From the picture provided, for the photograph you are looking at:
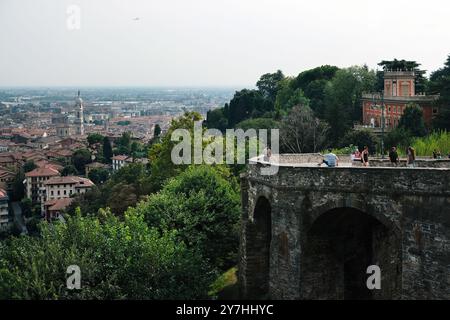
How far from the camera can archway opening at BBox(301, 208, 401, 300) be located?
72.2 feet

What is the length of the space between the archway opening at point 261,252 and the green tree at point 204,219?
355cm

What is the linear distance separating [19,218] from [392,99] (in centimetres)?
8167

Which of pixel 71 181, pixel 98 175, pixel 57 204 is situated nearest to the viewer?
pixel 57 204

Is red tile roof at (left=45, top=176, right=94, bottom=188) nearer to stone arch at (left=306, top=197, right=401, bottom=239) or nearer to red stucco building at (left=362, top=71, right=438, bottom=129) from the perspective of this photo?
red stucco building at (left=362, top=71, right=438, bottom=129)

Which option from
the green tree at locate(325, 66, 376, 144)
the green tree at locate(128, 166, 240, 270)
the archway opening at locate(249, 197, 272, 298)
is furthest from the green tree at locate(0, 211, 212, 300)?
the green tree at locate(325, 66, 376, 144)

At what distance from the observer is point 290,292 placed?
22953 mm

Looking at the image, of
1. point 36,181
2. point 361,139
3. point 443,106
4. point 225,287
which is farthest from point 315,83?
point 36,181

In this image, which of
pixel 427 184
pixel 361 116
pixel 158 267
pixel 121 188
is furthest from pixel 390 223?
pixel 361 116

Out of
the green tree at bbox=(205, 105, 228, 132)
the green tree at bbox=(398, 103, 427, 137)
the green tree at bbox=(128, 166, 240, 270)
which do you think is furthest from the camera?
the green tree at bbox=(205, 105, 228, 132)

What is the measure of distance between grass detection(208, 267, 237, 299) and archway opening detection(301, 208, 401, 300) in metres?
4.94

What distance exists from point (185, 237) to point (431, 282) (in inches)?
540

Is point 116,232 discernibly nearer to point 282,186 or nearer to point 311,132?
point 282,186

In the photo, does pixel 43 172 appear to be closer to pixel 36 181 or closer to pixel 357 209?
pixel 36 181

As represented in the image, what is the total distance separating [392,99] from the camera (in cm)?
6994
